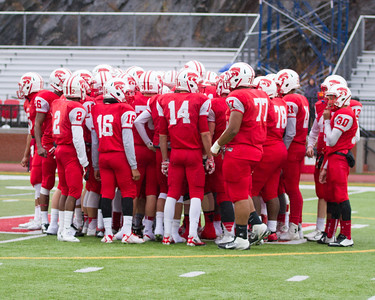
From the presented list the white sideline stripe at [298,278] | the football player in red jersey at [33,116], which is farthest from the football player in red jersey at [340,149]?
the football player in red jersey at [33,116]

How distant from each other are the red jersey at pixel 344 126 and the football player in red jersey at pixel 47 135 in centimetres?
346

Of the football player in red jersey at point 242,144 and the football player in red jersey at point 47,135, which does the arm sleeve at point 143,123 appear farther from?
the football player in red jersey at point 242,144

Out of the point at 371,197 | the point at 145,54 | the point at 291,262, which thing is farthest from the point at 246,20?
the point at 291,262

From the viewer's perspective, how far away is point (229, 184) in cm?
950

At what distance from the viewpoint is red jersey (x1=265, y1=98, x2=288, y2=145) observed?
33.8ft

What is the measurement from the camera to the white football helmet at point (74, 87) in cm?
1013

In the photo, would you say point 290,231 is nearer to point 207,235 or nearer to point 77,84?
point 207,235

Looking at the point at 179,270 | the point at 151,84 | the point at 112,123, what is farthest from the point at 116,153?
the point at 179,270

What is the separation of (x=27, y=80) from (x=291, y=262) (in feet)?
15.5

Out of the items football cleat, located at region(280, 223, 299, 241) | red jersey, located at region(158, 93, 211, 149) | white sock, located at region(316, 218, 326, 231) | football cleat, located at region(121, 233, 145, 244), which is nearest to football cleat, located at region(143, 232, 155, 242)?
football cleat, located at region(121, 233, 145, 244)

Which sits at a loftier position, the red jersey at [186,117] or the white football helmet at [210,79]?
the white football helmet at [210,79]

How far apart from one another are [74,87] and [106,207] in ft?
4.97

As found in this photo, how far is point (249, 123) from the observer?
9.46 meters

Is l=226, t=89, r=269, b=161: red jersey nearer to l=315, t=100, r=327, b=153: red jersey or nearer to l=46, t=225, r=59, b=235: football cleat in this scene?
l=315, t=100, r=327, b=153: red jersey
